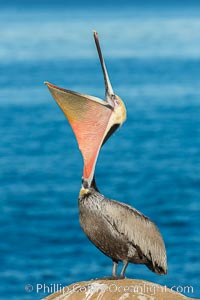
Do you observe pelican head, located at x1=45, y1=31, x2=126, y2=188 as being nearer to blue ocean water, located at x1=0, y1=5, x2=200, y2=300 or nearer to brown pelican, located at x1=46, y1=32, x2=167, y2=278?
brown pelican, located at x1=46, y1=32, x2=167, y2=278

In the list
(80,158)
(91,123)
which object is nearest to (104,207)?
(91,123)

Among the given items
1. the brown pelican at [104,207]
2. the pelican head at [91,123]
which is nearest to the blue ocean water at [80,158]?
the brown pelican at [104,207]

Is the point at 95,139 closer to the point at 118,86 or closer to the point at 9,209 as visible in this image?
the point at 9,209

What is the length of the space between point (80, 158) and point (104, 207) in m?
32.5

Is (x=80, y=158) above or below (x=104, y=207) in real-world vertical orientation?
above

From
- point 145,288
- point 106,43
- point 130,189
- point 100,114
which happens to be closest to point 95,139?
point 100,114

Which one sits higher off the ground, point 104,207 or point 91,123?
point 91,123

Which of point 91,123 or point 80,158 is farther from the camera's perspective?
point 80,158

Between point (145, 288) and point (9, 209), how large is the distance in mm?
26316

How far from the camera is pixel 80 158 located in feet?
140


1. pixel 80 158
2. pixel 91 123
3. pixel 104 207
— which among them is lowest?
pixel 104 207

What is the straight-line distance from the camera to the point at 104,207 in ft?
33.8

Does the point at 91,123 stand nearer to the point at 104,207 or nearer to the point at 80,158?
the point at 104,207

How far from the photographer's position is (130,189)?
38.1m
